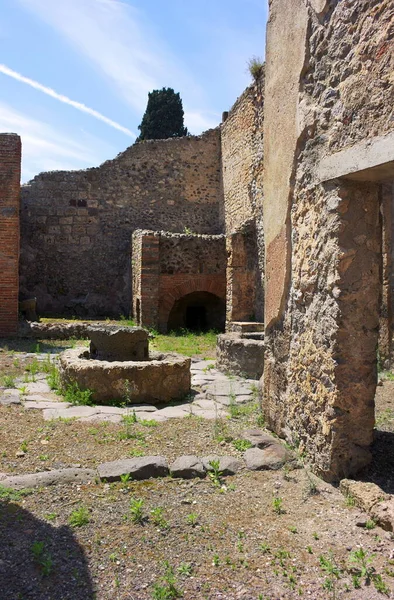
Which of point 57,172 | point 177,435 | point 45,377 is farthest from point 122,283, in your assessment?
point 177,435

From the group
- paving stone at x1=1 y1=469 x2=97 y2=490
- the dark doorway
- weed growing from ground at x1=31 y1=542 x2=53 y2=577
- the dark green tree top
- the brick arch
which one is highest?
the dark green tree top

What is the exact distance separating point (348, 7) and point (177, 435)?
340 centimetres

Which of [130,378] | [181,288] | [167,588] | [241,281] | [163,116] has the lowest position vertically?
[167,588]

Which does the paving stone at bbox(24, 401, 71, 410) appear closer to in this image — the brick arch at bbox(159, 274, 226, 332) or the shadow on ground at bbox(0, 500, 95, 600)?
the shadow on ground at bbox(0, 500, 95, 600)

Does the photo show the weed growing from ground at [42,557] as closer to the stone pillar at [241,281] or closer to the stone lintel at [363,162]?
the stone lintel at [363,162]

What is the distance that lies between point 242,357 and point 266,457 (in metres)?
3.68

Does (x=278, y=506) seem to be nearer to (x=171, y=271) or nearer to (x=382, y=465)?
(x=382, y=465)

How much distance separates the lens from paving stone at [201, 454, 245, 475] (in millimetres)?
3723

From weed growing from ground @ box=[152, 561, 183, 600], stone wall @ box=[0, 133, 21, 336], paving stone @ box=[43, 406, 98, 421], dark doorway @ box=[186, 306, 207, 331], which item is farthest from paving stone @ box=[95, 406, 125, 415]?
dark doorway @ box=[186, 306, 207, 331]

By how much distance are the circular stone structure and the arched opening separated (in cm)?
764

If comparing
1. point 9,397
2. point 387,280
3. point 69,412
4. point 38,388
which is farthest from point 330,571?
point 387,280

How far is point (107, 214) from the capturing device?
54.2ft

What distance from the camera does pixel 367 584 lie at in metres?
2.40

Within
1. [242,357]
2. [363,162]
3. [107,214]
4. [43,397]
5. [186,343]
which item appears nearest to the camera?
[363,162]
